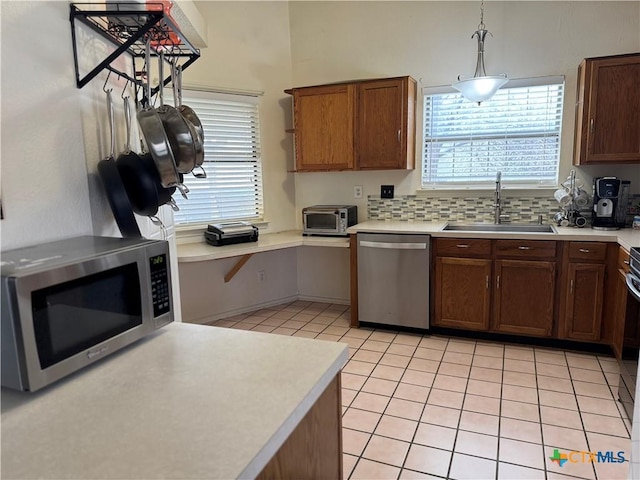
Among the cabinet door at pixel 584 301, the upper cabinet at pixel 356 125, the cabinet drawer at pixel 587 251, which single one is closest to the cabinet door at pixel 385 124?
the upper cabinet at pixel 356 125

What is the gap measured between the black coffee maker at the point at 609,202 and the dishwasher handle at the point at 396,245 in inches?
49.4

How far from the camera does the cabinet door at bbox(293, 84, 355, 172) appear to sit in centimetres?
367

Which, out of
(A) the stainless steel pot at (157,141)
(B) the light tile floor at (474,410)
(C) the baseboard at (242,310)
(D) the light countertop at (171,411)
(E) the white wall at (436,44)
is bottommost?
(B) the light tile floor at (474,410)

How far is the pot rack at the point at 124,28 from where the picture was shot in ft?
3.86

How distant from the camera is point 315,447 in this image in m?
1.00

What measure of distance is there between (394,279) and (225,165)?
1.82 m

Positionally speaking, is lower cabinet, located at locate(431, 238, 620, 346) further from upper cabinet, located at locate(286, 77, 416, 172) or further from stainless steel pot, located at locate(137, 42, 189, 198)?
stainless steel pot, located at locate(137, 42, 189, 198)

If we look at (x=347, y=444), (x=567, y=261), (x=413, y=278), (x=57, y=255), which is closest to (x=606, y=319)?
(x=567, y=261)

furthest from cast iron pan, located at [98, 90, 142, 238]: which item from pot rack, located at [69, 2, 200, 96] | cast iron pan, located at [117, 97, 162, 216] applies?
pot rack, located at [69, 2, 200, 96]

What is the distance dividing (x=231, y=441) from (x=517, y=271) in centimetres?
288

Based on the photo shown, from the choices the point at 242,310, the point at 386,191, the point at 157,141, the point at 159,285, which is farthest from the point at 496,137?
the point at 159,285

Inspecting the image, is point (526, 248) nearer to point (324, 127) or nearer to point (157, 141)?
point (324, 127)

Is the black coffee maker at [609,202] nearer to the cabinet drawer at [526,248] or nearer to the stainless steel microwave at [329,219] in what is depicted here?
the cabinet drawer at [526,248]

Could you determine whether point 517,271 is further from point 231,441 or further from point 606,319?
point 231,441
